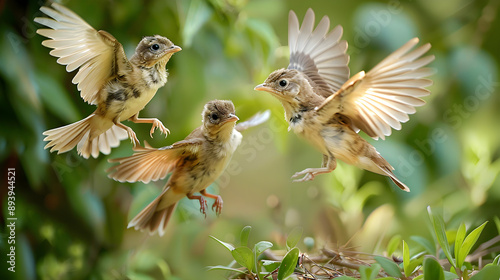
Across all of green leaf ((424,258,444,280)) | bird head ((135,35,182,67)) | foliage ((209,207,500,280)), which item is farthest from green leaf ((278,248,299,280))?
bird head ((135,35,182,67))

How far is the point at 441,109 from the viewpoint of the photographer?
138cm

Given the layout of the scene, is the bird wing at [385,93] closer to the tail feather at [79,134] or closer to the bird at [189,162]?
the bird at [189,162]

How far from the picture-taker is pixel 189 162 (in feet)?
1.61

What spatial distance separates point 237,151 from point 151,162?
1.54 feet

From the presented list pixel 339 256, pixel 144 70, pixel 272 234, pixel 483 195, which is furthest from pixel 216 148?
pixel 483 195

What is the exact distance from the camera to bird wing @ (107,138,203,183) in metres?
0.43

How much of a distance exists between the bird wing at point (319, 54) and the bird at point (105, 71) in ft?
0.53

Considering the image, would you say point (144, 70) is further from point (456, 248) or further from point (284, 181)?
point (284, 181)

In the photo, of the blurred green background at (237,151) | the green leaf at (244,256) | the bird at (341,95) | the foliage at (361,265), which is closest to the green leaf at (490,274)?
the foliage at (361,265)

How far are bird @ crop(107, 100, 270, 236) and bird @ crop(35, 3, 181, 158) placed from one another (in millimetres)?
26

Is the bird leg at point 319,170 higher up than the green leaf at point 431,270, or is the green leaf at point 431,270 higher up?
the bird leg at point 319,170

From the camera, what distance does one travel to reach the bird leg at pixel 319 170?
48cm

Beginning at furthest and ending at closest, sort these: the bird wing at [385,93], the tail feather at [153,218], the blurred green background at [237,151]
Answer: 1. the blurred green background at [237,151]
2. the tail feather at [153,218]
3. the bird wing at [385,93]

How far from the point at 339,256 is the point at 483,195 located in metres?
0.62
